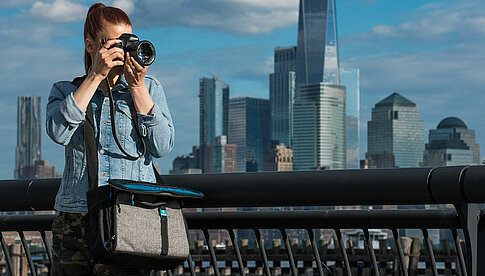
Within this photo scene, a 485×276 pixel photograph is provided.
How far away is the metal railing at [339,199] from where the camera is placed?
3.03 metres

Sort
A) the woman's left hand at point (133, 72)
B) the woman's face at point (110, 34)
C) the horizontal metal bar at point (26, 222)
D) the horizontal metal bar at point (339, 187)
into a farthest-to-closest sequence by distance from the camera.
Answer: the horizontal metal bar at point (26, 222), the woman's face at point (110, 34), the woman's left hand at point (133, 72), the horizontal metal bar at point (339, 187)

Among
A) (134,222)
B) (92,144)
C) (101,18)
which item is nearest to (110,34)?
(101,18)

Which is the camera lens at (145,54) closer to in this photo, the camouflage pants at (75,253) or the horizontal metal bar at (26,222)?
the camouflage pants at (75,253)

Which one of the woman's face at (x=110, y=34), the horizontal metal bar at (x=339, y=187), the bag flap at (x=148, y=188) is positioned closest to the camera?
the horizontal metal bar at (x=339, y=187)

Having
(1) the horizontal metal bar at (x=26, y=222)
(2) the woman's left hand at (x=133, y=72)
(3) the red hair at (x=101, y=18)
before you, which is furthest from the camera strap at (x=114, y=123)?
(1) the horizontal metal bar at (x=26, y=222)

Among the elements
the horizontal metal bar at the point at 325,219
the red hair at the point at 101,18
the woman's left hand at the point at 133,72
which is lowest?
the horizontal metal bar at the point at 325,219

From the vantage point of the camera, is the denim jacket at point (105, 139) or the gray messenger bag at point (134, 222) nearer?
the gray messenger bag at point (134, 222)

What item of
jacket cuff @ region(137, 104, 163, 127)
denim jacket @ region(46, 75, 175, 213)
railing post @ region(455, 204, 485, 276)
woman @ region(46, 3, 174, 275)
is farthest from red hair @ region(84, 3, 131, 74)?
railing post @ region(455, 204, 485, 276)

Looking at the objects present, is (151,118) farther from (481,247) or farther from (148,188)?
(481,247)

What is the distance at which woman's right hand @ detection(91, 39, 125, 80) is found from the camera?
3375 mm

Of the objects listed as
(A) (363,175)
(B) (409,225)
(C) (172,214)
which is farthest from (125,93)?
(B) (409,225)

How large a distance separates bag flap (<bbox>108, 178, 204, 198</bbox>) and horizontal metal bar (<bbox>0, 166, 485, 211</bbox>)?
172mm

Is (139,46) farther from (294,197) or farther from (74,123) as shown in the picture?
(294,197)

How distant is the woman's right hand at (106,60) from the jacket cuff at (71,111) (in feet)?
0.49
